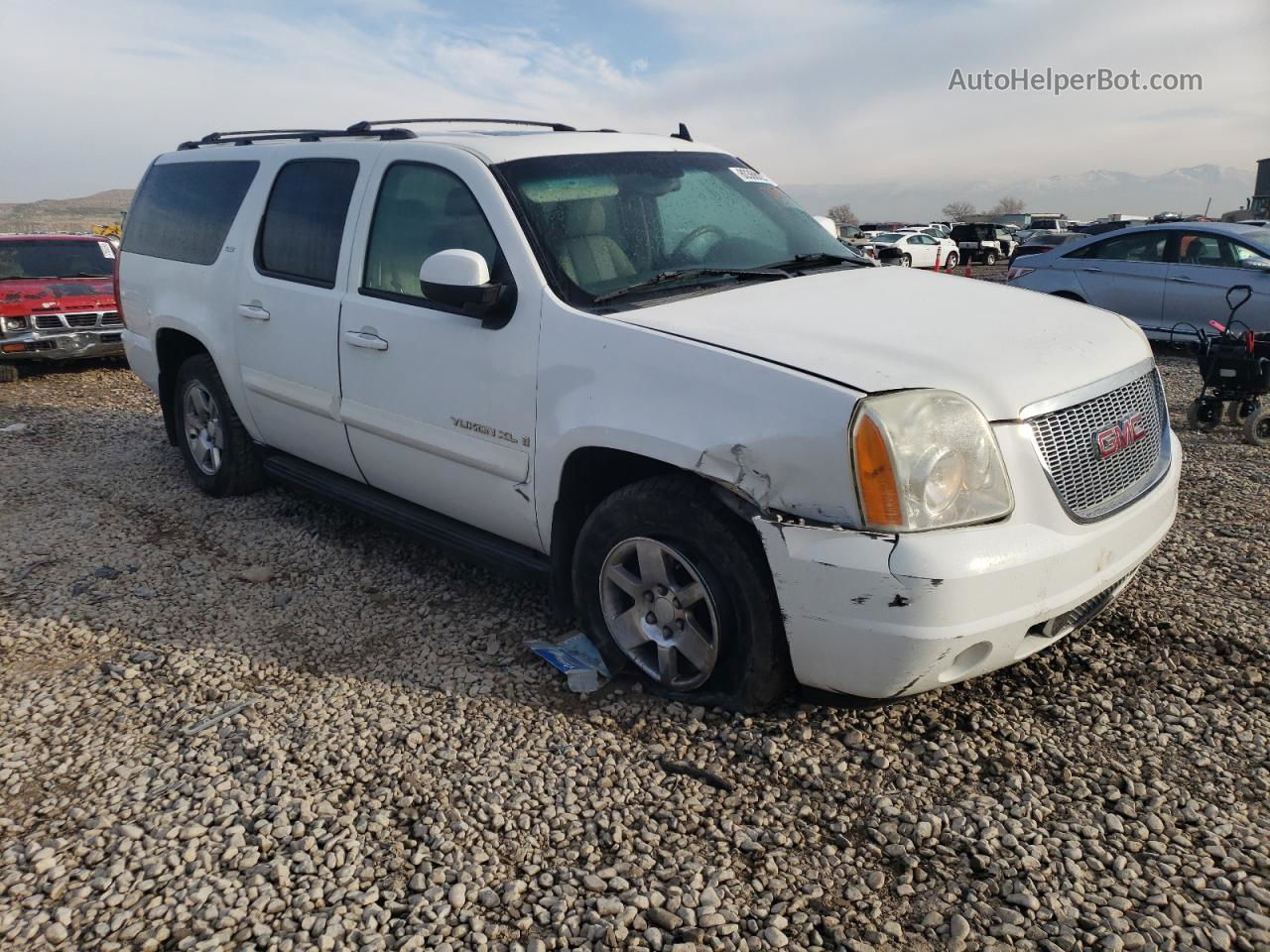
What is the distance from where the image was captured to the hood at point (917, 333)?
2.69 meters

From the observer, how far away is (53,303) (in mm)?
9875

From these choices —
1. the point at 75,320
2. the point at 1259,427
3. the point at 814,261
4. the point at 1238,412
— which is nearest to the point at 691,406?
the point at 814,261

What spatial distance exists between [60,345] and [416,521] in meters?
7.83

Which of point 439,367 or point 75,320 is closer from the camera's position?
point 439,367

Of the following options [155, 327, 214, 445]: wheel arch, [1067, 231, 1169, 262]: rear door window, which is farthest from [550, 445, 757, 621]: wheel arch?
[1067, 231, 1169, 262]: rear door window

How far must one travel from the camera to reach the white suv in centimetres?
259

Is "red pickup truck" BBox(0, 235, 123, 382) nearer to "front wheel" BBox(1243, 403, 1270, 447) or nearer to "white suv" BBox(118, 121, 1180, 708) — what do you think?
"white suv" BBox(118, 121, 1180, 708)

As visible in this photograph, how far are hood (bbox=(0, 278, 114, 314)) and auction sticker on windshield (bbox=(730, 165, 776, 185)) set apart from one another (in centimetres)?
841

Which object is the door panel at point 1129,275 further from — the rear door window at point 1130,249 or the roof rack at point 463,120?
the roof rack at point 463,120

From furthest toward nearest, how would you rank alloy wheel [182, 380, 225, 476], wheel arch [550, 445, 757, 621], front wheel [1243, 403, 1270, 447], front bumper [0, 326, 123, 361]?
front bumper [0, 326, 123, 361] < front wheel [1243, 403, 1270, 447] < alloy wheel [182, 380, 225, 476] < wheel arch [550, 445, 757, 621]

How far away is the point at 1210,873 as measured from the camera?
2357 mm

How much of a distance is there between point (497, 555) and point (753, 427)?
4.47 ft

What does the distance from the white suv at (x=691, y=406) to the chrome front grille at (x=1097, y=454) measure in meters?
0.01

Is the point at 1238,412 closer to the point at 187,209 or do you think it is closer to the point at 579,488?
the point at 579,488
